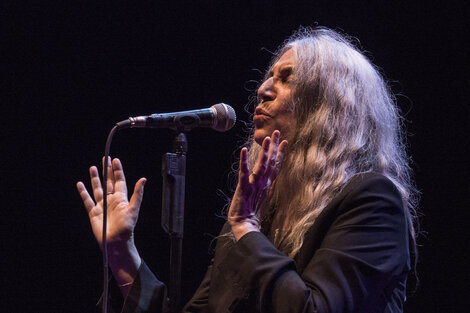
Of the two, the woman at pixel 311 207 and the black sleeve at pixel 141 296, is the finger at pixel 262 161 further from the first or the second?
the black sleeve at pixel 141 296

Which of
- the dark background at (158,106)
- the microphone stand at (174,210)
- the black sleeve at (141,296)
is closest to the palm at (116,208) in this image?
the black sleeve at (141,296)

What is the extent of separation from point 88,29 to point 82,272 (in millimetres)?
1556

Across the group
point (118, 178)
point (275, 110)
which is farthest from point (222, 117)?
point (118, 178)

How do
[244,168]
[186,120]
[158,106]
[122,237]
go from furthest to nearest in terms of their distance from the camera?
[158,106] → [122,237] → [186,120] → [244,168]

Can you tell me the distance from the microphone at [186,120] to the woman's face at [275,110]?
0.50ft

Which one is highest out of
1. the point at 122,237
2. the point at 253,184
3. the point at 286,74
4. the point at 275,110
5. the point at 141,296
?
the point at 286,74

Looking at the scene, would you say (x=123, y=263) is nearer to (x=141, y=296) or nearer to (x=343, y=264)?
(x=141, y=296)

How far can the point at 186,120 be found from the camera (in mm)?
1719

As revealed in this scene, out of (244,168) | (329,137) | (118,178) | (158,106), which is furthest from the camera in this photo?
(158,106)

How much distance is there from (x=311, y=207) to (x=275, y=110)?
1.42 feet

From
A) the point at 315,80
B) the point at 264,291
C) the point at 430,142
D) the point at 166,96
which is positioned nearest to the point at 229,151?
the point at 166,96

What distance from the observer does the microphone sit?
1.68 metres

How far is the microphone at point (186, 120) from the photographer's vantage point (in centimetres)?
168

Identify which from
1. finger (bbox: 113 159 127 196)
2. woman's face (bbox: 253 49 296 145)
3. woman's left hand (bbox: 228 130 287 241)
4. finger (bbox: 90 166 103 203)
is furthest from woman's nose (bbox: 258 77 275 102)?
finger (bbox: 90 166 103 203)
